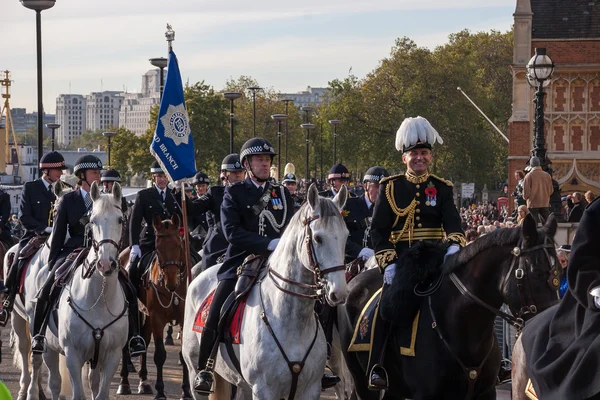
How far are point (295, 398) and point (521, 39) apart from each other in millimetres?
44727

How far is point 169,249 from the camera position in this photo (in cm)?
1559

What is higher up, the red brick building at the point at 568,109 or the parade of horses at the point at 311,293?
the red brick building at the point at 568,109

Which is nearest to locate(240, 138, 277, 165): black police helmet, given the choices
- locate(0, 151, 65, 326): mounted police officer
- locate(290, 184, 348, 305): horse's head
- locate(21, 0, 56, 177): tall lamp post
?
locate(290, 184, 348, 305): horse's head

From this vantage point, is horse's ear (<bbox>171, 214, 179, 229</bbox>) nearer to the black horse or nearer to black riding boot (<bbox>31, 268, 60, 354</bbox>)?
black riding boot (<bbox>31, 268, 60, 354</bbox>)

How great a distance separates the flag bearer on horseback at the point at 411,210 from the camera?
9805mm

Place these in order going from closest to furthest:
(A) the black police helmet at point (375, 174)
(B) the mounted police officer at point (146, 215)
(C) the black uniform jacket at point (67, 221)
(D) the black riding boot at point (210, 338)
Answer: (D) the black riding boot at point (210, 338)
(C) the black uniform jacket at point (67, 221)
(A) the black police helmet at point (375, 174)
(B) the mounted police officer at point (146, 215)

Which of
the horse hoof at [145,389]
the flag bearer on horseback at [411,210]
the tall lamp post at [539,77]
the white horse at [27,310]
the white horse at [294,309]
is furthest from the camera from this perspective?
the tall lamp post at [539,77]

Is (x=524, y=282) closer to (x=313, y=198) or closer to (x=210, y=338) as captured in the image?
(x=313, y=198)

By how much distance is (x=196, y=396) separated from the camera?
10.9 metres

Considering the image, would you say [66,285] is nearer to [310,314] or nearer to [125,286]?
[125,286]

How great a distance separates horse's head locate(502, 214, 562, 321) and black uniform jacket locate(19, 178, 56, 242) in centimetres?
854

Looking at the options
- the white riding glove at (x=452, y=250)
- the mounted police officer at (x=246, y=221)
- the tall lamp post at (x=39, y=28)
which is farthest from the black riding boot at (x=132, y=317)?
the tall lamp post at (x=39, y=28)

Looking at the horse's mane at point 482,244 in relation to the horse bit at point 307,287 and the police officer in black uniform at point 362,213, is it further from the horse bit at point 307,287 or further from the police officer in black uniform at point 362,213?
the police officer in black uniform at point 362,213

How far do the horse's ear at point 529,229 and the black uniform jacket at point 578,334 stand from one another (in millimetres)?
2135
